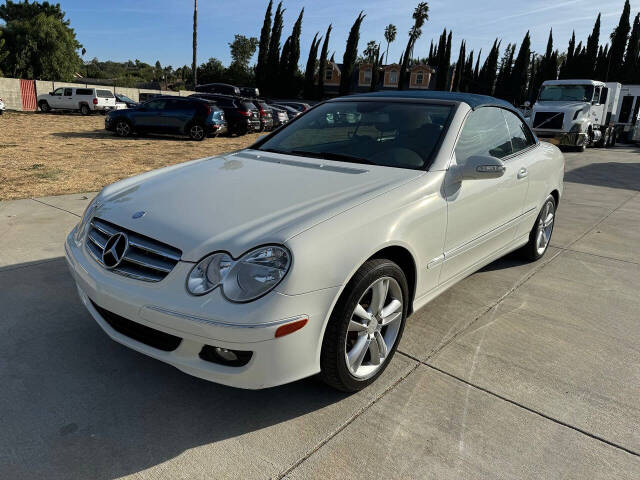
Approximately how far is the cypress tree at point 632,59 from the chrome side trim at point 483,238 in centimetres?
5858

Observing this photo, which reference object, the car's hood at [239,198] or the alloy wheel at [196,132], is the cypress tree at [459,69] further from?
the car's hood at [239,198]

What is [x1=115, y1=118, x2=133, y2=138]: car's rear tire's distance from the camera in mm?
16406

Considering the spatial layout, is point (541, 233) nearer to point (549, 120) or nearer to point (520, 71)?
point (549, 120)

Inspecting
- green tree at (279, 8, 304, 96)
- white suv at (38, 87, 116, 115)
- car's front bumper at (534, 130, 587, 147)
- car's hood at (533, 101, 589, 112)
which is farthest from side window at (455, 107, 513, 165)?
green tree at (279, 8, 304, 96)

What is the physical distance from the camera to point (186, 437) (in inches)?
86.7

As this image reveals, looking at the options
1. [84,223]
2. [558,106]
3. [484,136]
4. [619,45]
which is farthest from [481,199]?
[619,45]

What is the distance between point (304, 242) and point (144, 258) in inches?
31.2

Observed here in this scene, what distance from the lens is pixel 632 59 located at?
51.4m

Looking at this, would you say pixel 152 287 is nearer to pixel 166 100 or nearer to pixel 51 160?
pixel 51 160

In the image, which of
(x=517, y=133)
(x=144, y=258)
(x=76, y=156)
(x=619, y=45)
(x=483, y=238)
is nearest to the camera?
(x=144, y=258)

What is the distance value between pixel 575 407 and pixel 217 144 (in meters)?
14.6

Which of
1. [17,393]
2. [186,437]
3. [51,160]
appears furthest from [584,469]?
[51,160]

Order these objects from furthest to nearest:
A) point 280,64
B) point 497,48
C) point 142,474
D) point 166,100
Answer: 1. point 497,48
2. point 280,64
3. point 166,100
4. point 142,474

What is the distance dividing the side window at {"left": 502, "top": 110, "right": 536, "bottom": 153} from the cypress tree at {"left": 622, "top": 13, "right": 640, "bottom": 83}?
57.8m
